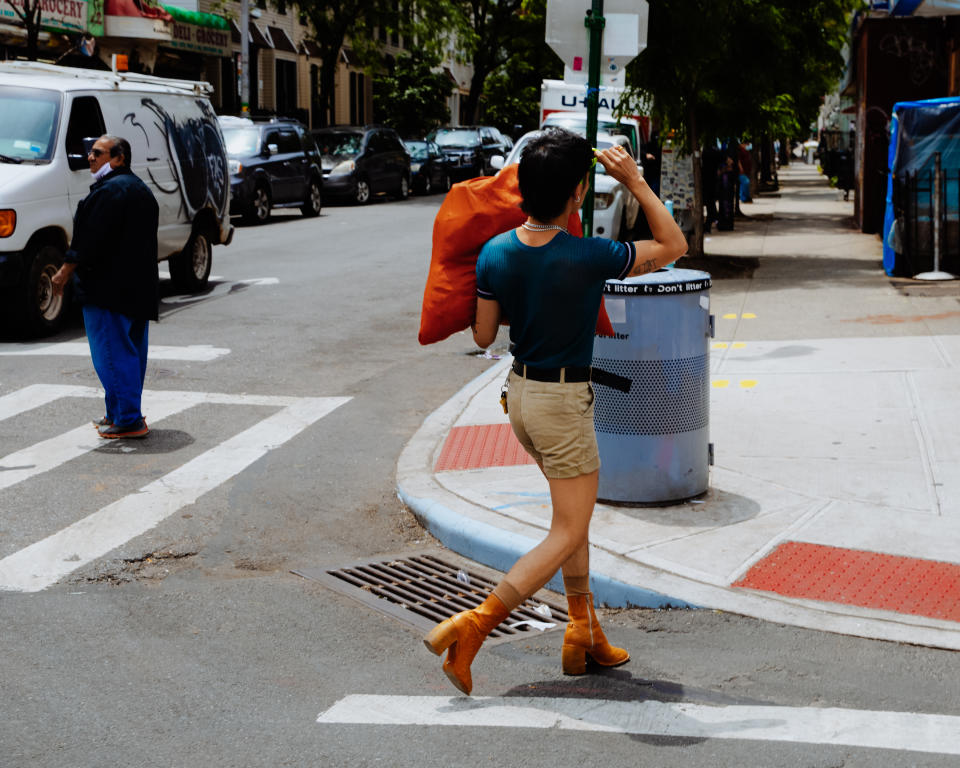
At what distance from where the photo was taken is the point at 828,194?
37.7 metres

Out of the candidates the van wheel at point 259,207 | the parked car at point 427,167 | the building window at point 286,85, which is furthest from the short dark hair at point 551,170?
the building window at point 286,85

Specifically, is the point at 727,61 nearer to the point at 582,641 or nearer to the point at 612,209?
the point at 612,209

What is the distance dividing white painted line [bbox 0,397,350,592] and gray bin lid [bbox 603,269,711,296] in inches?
101

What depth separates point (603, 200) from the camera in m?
17.0

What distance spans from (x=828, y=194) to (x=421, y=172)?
41.2ft

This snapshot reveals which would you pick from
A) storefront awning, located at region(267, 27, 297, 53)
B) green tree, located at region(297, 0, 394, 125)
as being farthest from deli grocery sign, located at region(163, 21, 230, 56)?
storefront awning, located at region(267, 27, 297, 53)

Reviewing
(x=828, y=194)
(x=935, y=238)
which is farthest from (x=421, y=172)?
(x=935, y=238)

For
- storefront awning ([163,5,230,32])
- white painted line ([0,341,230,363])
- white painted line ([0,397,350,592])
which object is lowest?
white painted line ([0,397,350,592])

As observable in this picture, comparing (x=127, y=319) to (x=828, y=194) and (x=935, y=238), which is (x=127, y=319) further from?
(x=828, y=194)

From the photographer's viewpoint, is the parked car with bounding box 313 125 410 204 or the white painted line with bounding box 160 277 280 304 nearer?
the white painted line with bounding box 160 277 280 304

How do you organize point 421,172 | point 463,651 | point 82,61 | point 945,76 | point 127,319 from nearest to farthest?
point 463,651 < point 127,319 < point 945,76 < point 82,61 < point 421,172

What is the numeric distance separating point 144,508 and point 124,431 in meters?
1.57

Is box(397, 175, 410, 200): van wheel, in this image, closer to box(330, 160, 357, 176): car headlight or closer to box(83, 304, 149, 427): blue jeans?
box(330, 160, 357, 176): car headlight

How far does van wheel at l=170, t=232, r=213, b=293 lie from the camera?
14469mm
